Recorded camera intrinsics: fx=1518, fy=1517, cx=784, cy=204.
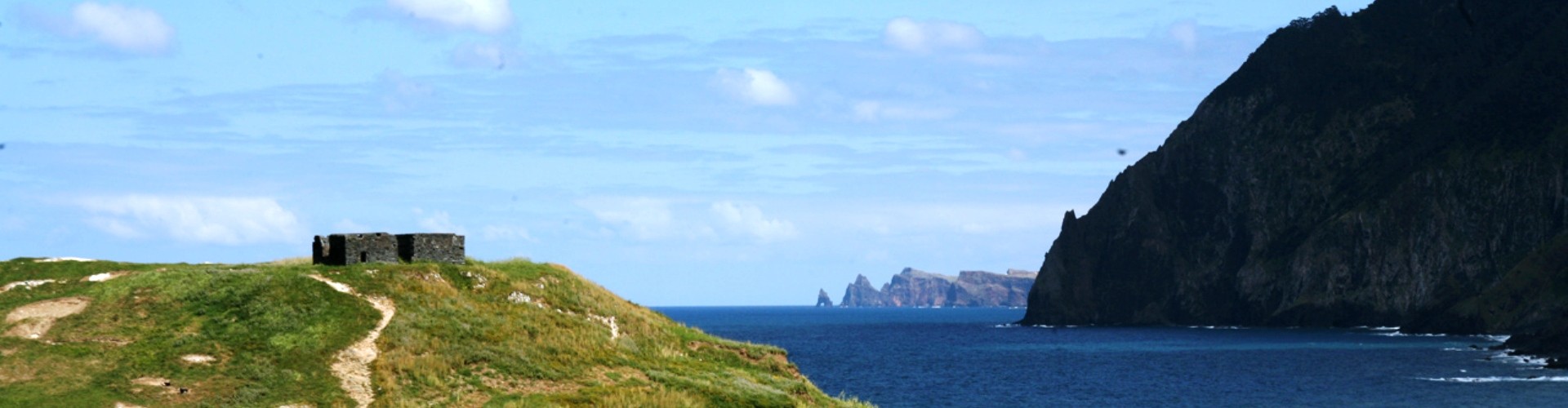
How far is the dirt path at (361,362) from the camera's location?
154ft

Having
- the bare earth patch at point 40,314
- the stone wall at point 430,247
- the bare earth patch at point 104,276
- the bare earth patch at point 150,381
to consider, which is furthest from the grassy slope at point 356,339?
the stone wall at point 430,247

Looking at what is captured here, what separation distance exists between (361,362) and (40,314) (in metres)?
12.0

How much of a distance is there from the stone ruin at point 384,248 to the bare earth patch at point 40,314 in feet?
29.5

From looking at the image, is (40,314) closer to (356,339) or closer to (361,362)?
(356,339)

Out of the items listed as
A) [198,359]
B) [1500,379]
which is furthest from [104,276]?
[1500,379]

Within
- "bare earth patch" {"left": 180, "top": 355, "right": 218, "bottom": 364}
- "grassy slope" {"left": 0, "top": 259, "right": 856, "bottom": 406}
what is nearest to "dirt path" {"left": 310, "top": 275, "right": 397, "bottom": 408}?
"grassy slope" {"left": 0, "top": 259, "right": 856, "bottom": 406}

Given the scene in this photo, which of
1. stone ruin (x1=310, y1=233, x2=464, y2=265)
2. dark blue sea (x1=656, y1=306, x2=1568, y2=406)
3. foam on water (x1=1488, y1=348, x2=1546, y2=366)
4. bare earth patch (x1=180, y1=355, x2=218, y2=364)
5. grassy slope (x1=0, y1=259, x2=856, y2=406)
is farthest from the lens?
foam on water (x1=1488, y1=348, x2=1546, y2=366)

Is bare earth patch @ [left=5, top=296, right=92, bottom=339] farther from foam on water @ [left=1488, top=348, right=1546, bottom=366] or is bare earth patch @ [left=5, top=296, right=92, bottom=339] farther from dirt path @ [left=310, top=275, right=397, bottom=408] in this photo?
foam on water @ [left=1488, top=348, right=1546, bottom=366]

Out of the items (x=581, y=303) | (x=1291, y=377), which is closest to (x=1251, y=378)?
(x=1291, y=377)

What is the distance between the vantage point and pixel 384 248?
59.3m

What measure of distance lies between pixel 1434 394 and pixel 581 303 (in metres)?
79.4

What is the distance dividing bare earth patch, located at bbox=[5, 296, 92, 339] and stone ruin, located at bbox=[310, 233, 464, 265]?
29.5ft

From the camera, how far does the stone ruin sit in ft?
192

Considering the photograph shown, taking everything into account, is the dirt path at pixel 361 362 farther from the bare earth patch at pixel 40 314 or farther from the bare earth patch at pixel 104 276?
the bare earth patch at pixel 104 276
